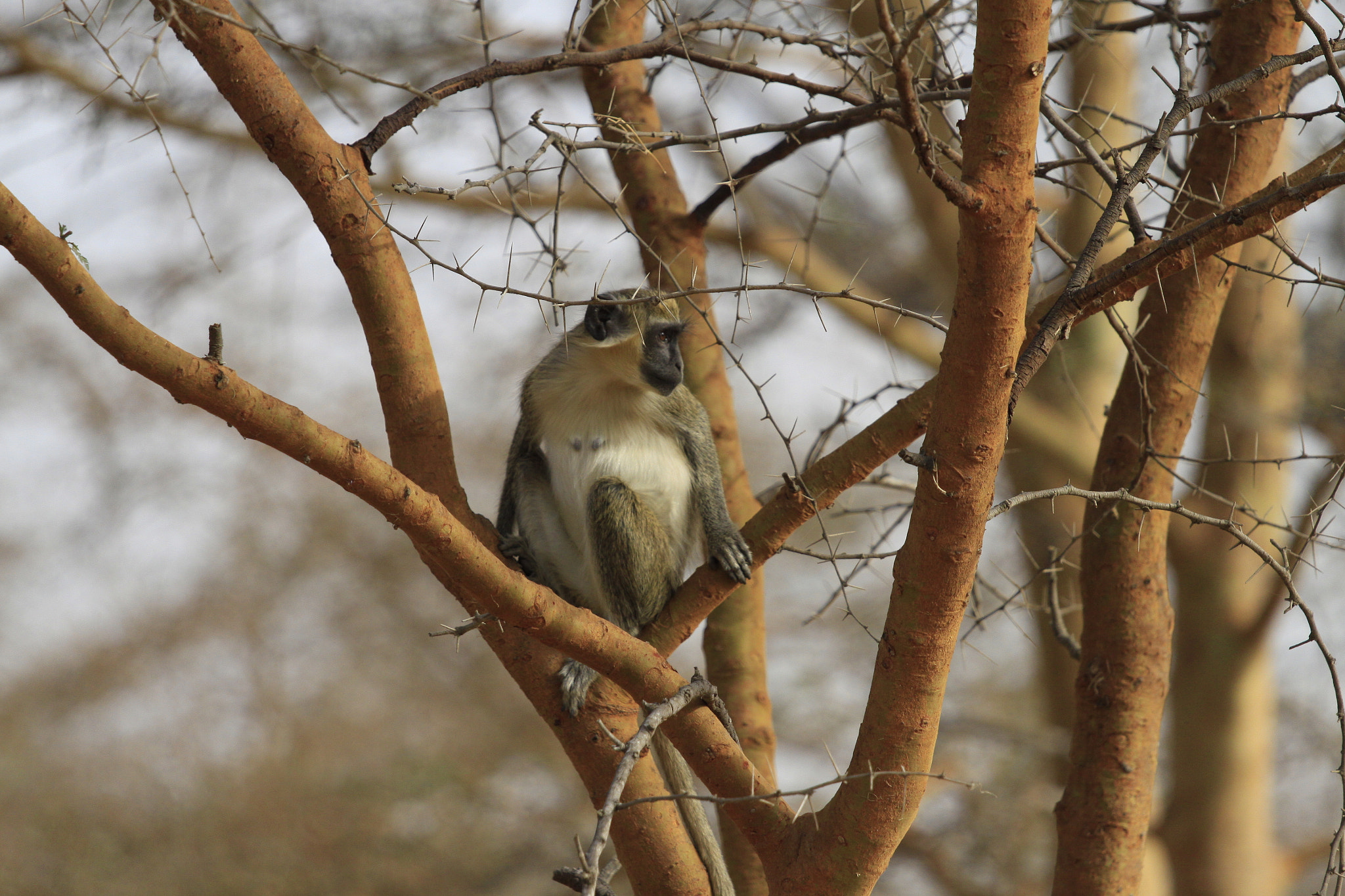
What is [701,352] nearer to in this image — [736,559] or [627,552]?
[627,552]

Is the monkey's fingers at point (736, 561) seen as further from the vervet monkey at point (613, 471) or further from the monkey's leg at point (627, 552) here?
the monkey's leg at point (627, 552)

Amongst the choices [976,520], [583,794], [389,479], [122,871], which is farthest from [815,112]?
[122,871]

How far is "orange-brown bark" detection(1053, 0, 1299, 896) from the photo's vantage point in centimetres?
287

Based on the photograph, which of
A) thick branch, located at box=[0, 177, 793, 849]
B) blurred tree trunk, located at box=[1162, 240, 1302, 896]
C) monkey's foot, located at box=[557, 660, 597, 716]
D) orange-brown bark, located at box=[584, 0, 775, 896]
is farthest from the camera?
blurred tree trunk, located at box=[1162, 240, 1302, 896]

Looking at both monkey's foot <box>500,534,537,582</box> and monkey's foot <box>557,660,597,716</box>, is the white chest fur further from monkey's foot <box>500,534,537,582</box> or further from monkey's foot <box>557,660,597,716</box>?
monkey's foot <box>557,660,597,716</box>

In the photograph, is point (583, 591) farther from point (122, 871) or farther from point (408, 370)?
point (122, 871)

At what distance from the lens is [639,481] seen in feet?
12.1

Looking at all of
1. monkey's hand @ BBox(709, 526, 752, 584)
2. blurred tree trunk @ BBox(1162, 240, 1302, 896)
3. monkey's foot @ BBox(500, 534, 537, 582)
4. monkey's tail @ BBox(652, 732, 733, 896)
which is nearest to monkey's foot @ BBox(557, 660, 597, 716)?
monkey's tail @ BBox(652, 732, 733, 896)

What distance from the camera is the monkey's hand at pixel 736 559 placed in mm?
2688

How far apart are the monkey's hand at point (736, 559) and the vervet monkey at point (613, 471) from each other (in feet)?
1.88

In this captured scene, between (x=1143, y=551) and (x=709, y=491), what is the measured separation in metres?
1.24

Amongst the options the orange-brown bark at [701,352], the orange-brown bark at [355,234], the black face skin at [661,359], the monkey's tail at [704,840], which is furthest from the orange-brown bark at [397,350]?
the black face skin at [661,359]

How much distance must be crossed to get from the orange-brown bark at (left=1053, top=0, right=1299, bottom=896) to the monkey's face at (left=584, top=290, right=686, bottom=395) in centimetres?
133

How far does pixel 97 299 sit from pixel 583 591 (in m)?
2.23
